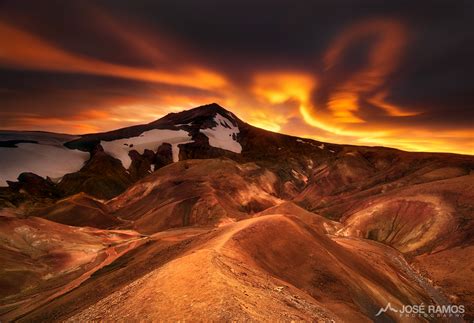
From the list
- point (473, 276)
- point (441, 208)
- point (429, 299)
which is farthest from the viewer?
point (441, 208)

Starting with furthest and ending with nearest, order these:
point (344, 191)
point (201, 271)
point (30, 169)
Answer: point (30, 169)
point (344, 191)
point (201, 271)

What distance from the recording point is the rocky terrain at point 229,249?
25109 millimetres

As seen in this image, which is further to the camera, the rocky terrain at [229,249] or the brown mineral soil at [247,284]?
the rocky terrain at [229,249]

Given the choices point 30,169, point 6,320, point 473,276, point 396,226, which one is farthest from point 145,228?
point 30,169

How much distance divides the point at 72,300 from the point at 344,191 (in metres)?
146

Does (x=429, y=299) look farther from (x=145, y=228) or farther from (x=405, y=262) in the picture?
(x=145, y=228)

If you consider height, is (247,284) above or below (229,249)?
above

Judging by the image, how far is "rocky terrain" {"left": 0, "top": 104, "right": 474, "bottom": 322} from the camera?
25109mm

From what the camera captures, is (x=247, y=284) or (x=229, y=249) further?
(x=229, y=249)

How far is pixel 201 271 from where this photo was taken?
25438 millimetres

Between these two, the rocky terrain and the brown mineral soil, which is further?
the rocky terrain

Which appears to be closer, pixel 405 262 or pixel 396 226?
pixel 405 262

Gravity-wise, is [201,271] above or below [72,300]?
above

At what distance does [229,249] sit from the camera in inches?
1391
